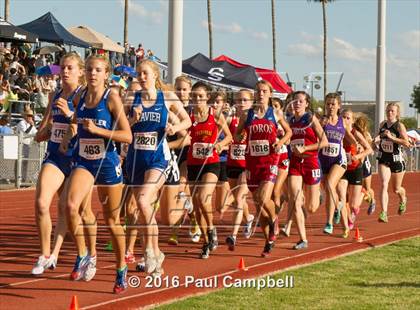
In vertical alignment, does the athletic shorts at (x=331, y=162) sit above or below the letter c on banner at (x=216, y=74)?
below

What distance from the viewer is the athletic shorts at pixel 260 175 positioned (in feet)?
36.6

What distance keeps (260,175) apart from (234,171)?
6.04 feet

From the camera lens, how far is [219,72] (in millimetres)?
31484

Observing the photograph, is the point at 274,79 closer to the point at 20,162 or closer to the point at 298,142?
the point at 20,162

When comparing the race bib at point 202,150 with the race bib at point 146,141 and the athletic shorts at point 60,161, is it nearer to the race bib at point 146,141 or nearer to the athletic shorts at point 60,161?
the race bib at point 146,141

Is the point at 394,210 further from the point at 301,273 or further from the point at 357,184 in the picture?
the point at 301,273

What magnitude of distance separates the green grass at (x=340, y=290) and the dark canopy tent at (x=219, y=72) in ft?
66.0

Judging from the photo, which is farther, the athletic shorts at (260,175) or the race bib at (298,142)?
the race bib at (298,142)

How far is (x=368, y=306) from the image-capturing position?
788 cm

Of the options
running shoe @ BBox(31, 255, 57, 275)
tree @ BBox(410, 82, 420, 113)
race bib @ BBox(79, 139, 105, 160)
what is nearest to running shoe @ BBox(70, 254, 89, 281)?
running shoe @ BBox(31, 255, 57, 275)

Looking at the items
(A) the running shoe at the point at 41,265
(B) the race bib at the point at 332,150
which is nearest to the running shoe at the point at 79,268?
(A) the running shoe at the point at 41,265

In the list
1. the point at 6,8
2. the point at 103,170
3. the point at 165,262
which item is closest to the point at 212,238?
the point at 165,262

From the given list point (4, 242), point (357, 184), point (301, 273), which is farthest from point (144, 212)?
point (357, 184)

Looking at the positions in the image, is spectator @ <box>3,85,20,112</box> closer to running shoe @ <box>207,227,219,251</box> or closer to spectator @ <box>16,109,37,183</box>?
spectator @ <box>16,109,37,183</box>
